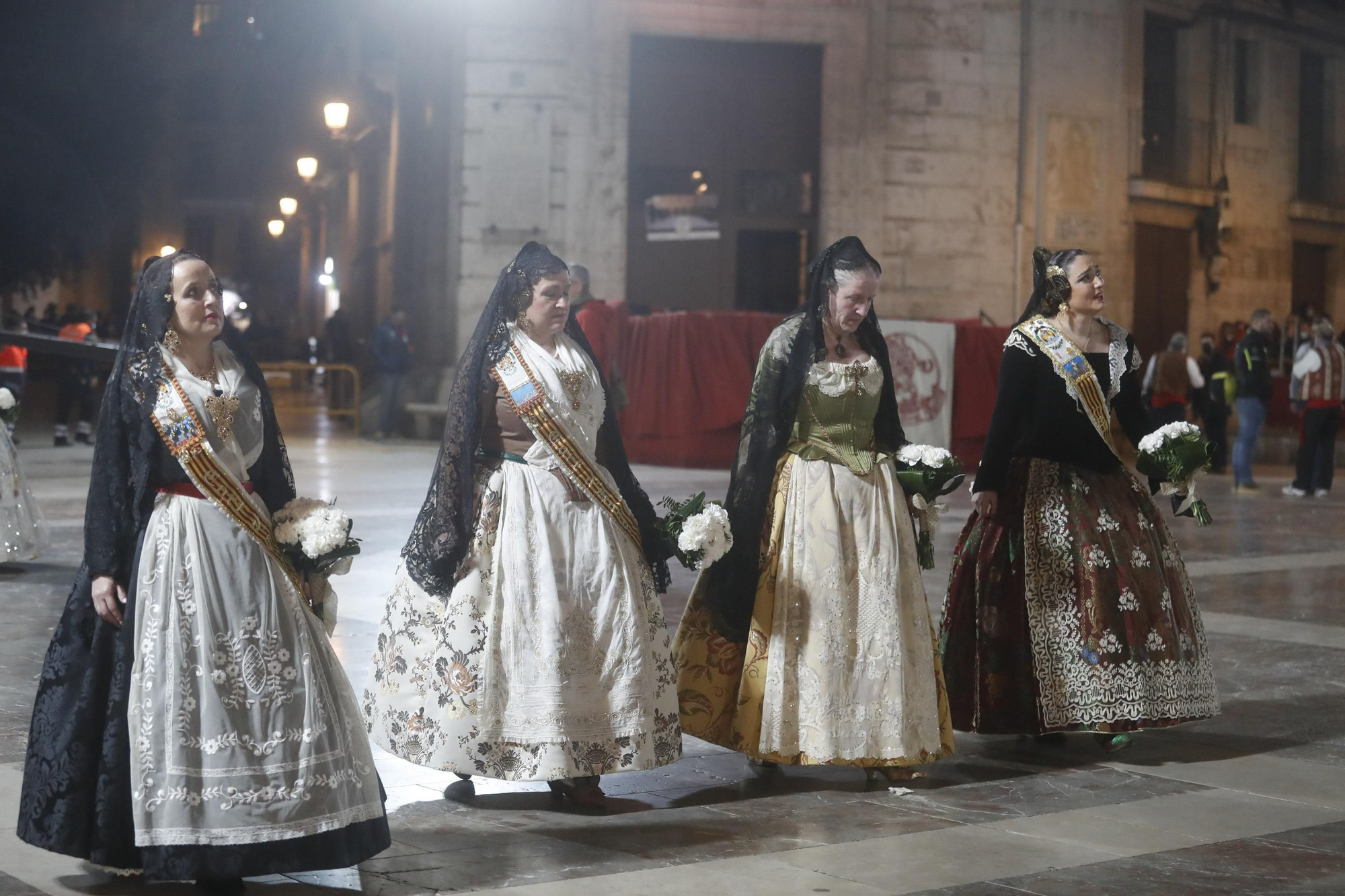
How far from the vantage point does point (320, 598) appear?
443cm

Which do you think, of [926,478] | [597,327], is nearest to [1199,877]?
[926,478]

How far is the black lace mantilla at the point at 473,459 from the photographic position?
504 cm

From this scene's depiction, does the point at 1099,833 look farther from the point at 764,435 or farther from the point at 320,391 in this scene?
the point at 320,391

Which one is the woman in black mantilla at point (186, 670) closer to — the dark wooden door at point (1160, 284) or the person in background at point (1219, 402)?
the person in background at point (1219, 402)

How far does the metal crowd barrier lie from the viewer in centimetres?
2424

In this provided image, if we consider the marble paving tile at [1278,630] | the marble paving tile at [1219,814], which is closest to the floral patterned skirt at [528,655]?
the marble paving tile at [1219,814]

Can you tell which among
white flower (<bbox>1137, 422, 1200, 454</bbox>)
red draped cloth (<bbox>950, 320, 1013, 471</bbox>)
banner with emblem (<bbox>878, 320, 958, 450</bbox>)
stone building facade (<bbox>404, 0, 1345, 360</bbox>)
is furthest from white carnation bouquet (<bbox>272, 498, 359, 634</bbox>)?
stone building facade (<bbox>404, 0, 1345, 360</bbox>)

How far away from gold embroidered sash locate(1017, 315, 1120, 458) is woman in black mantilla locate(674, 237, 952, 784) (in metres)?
0.75

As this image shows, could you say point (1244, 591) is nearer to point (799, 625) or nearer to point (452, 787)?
point (799, 625)

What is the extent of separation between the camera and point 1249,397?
16.8 meters

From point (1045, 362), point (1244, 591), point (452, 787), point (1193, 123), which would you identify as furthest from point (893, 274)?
point (452, 787)

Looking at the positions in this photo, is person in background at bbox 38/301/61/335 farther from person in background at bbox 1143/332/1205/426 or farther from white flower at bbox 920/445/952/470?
white flower at bbox 920/445/952/470

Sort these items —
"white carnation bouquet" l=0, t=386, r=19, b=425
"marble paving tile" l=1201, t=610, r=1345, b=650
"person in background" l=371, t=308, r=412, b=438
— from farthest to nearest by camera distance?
"person in background" l=371, t=308, r=412, b=438, "white carnation bouquet" l=0, t=386, r=19, b=425, "marble paving tile" l=1201, t=610, r=1345, b=650

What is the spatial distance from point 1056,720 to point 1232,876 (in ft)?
5.12
